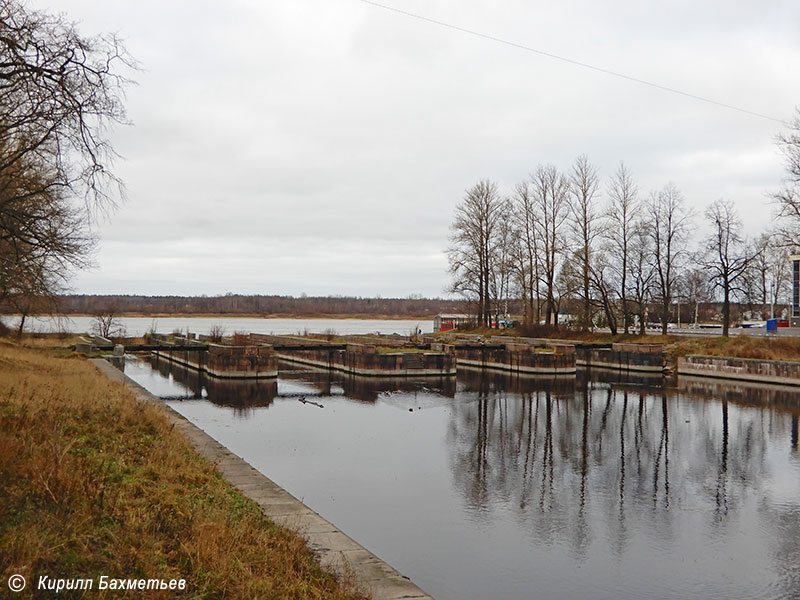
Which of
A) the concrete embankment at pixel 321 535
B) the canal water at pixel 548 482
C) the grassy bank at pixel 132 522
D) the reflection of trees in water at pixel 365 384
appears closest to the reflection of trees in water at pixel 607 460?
the canal water at pixel 548 482

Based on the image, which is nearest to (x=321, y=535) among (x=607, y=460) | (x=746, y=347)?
(x=607, y=460)

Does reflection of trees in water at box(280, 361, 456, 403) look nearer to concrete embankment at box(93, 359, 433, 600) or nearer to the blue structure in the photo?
concrete embankment at box(93, 359, 433, 600)

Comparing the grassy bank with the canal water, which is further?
the canal water

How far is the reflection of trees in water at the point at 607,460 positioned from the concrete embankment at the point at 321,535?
139 inches

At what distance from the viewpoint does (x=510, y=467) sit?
15.9 m

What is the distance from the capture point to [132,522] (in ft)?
23.0

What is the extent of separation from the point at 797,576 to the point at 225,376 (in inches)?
1256

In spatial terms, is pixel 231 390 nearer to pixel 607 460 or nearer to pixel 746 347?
pixel 607 460

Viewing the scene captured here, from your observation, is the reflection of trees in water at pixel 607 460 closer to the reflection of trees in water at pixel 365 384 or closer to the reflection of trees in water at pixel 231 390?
the reflection of trees in water at pixel 365 384

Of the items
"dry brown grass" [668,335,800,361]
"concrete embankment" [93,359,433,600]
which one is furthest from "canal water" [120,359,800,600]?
"dry brown grass" [668,335,800,361]

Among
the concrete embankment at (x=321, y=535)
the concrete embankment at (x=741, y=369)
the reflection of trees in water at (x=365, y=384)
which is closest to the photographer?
the concrete embankment at (x=321, y=535)

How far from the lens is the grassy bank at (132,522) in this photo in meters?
5.85

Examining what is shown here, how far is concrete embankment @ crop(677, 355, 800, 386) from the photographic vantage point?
32.8 meters

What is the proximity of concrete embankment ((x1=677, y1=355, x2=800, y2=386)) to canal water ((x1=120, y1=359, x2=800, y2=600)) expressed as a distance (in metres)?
3.28
